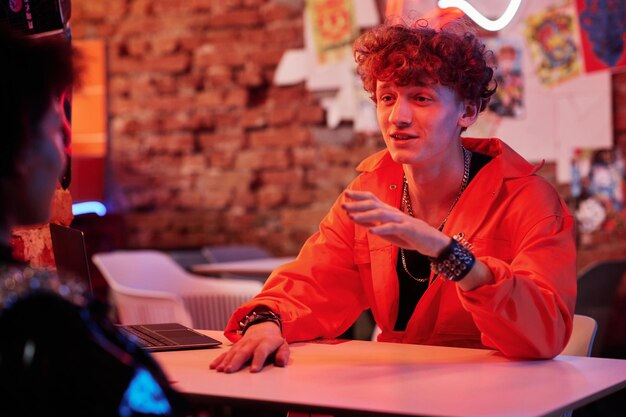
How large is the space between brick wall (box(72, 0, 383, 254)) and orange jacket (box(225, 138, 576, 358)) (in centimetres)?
309

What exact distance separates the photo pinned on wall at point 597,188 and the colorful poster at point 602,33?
46cm

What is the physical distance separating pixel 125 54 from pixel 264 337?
467 centimetres

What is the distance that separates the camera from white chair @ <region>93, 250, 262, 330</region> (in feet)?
13.2

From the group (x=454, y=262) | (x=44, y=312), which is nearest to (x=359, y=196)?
(x=454, y=262)

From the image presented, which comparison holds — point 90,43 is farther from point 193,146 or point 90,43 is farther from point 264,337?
point 264,337

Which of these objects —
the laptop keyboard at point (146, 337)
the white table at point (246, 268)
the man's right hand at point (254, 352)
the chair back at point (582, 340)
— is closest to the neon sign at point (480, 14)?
the chair back at point (582, 340)

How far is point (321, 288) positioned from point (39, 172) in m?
1.32

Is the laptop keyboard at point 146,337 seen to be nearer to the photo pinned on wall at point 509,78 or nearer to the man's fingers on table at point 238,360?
the man's fingers on table at point 238,360

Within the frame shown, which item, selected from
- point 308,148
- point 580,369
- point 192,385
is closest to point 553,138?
point 308,148

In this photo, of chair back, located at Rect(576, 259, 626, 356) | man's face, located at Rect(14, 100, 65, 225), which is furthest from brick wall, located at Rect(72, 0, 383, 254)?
man's face, located at Rect(14, 100, 65, 225)

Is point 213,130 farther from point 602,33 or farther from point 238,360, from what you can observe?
point 238,360

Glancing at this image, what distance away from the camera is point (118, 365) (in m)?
1.11

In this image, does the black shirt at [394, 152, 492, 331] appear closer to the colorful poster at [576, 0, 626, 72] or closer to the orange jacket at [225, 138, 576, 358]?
the orange jacket at [225, 138, 576, 358]

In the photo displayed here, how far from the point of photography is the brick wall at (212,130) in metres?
5.74
